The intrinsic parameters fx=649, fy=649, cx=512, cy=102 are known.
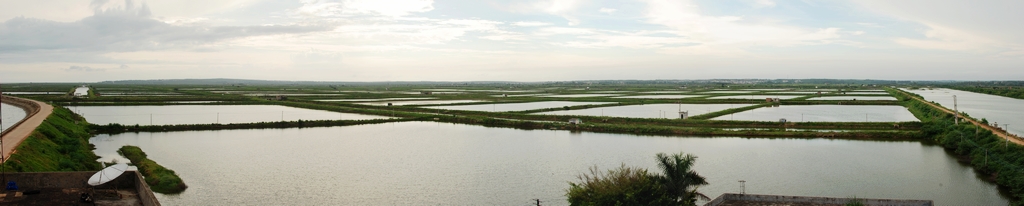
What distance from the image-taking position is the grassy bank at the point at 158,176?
12.9 m

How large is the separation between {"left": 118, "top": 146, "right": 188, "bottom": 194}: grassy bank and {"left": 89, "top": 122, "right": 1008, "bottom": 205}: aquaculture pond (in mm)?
333

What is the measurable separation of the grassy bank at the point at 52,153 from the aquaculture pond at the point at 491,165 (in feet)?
3.34

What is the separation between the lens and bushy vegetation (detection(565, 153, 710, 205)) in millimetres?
9347

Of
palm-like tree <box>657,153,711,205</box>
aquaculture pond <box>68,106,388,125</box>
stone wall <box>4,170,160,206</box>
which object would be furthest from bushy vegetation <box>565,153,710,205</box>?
aquaculture pond <box>68,106,388,125</box>

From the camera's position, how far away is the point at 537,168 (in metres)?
15.3

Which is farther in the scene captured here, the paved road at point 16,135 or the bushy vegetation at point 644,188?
the paved road at point 16,135

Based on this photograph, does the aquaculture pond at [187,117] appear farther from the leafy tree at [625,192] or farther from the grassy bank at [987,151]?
the grassy bank at [987,151]

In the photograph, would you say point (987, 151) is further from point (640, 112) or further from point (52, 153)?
point (52, 153)

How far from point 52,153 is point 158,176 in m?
3.92

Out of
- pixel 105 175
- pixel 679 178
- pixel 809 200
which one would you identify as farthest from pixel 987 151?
pixel 105 175

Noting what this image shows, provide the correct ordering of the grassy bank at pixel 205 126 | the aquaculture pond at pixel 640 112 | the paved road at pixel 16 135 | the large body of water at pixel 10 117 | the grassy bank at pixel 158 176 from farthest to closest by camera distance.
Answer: the aquaculture pond at pixel 640 112, the large body of water at pixel 10 117, the grassy bank at pixel 205 126, the paved road at pixel 16 135, the grassy bank at pixel 158 176

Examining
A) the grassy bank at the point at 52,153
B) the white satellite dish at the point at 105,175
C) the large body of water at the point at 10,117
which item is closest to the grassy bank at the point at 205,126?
the grassy bank at the point at 52,153

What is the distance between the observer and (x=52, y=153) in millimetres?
15414

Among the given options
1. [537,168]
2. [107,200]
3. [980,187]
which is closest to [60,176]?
[107,200]
